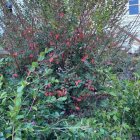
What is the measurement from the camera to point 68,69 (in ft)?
9.98

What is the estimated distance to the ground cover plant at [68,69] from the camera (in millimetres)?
2576

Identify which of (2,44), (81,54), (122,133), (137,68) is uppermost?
(2,44)

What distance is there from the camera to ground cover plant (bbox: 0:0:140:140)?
8.45 ft

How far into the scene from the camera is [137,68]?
13.3ft

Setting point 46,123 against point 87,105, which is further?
point 87,105

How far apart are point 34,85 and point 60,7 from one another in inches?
45.2

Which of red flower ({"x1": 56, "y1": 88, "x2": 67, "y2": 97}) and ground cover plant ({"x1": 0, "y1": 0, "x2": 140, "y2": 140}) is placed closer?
ground cover plant ({"x1": 0, "y1": 0, "x2": 140, "y2": 140})

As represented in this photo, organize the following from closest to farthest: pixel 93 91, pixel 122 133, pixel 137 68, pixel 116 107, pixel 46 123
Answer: pixel 46 123
pixel 122 133
pixel 116 107
pixel 93 91
pixel 137 68

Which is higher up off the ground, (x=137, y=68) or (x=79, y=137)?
(x=79, y=137)

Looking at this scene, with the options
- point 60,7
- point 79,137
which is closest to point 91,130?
point 79,137

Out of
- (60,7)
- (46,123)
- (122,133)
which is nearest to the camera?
(46,123)

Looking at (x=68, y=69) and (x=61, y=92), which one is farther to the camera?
(x=68, y=69)

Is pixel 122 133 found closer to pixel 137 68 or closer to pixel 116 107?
pixel 116 107

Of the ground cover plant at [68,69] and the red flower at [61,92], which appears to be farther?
the red flower at [61,92]
